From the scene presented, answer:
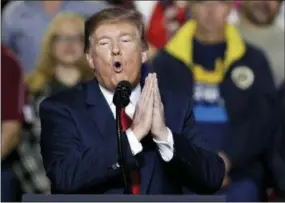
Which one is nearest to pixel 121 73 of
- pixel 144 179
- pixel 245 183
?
pixel 144 179

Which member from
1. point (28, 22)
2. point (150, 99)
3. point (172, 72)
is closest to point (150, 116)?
point (150, 99)

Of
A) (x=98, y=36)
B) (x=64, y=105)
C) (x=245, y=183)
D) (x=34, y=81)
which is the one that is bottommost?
(x=245, y=183)

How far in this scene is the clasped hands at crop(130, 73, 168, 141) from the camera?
2654 millimetres

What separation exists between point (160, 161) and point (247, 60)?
2066 mm

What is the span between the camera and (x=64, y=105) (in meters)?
2.83

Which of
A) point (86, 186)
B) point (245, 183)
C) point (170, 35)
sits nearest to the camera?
point (86, 186)

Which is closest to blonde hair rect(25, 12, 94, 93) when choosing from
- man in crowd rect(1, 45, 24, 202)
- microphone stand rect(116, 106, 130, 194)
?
man in crowd rect(1, 45, 24, 202)

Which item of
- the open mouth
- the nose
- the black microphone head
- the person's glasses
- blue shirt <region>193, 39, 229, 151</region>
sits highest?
the nose

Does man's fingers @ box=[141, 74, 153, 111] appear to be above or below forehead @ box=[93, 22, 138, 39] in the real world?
below

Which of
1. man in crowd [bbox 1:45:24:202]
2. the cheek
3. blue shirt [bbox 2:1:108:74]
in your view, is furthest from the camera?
blue shirt [bbox 2:1:108:74]

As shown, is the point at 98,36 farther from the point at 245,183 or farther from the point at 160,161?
the point at 245,183

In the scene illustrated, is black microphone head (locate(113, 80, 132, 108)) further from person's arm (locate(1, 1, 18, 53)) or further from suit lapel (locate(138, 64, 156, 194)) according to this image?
person's arm (locate(1, 1, 18, 53))

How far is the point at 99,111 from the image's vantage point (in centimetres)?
280

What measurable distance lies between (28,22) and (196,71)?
3.19 feet
